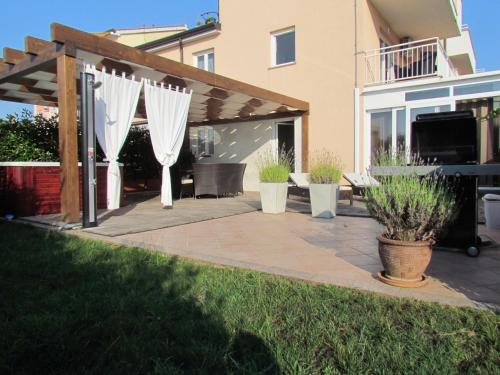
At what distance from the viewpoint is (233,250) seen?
4.48 meters

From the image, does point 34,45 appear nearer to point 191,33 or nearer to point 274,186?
point 274,186

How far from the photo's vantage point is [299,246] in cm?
464

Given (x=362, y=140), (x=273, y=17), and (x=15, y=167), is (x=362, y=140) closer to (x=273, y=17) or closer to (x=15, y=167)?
(x=273, y=17)

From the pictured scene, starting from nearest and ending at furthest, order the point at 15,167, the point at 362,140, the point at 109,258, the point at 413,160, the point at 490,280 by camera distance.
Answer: the point at 490,280 → the point at 109,258 → the point at 413,160 → the point at 15,167 → the point at 362,140

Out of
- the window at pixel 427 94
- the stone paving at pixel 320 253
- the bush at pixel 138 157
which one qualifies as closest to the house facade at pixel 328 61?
the window at pixel 427 94

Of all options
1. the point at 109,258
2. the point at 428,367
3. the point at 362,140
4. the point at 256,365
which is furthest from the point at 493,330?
the point at 362,140

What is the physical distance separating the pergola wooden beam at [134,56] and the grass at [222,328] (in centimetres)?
362

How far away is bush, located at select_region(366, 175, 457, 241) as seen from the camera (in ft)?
10.1

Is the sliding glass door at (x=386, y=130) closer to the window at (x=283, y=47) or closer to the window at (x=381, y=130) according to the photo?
the window at (x=381, y=130)

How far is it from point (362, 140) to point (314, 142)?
1.50 m

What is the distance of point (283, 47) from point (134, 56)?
756 centimetres

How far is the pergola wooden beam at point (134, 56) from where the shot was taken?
17.8 feet

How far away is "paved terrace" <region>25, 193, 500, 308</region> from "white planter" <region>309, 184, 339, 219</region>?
0.27 m

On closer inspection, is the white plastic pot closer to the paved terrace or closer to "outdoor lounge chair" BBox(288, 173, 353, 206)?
the paved terrace
